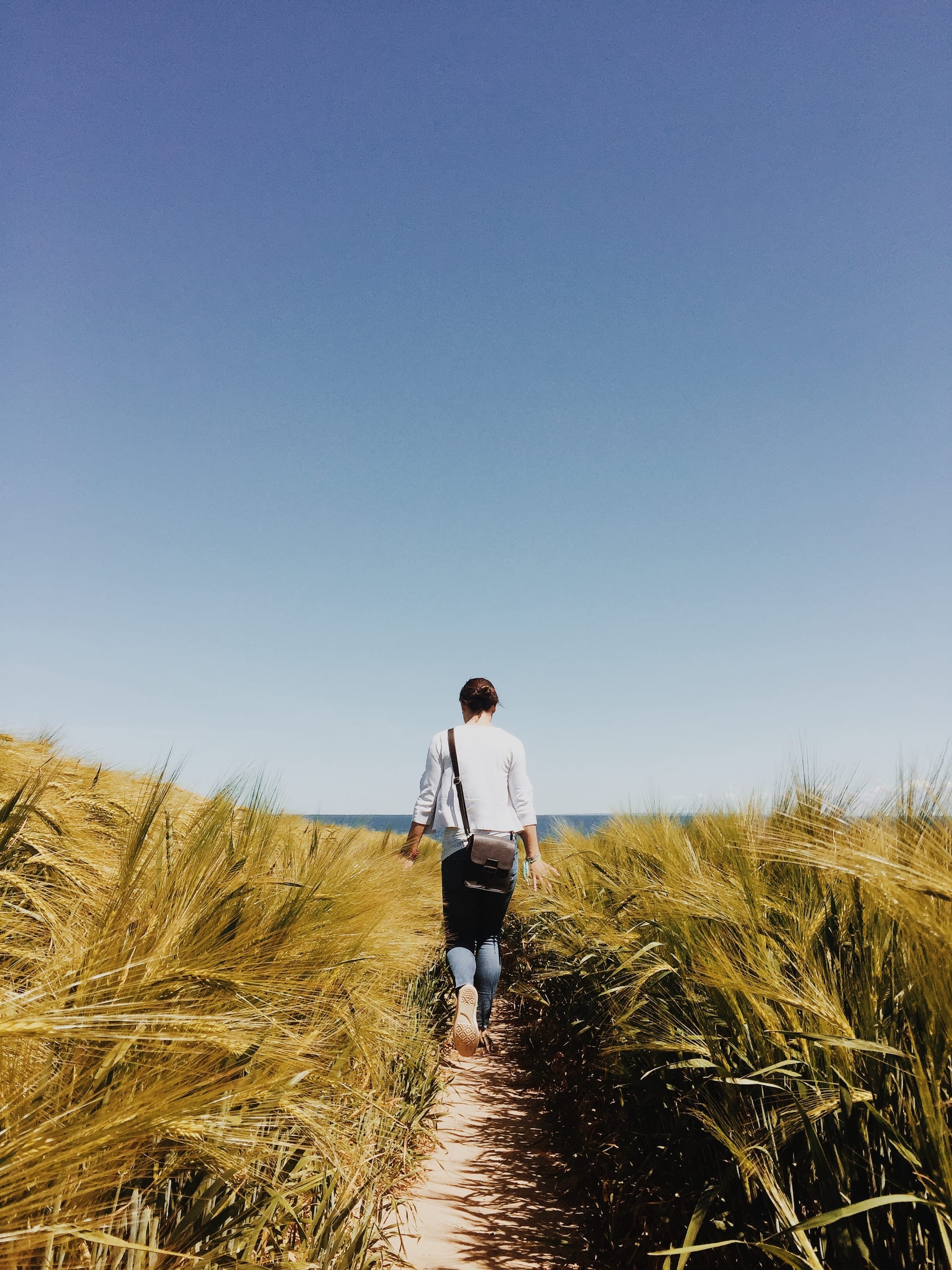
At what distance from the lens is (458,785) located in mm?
3270

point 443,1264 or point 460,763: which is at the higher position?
point 460,763

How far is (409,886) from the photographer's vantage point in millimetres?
4633

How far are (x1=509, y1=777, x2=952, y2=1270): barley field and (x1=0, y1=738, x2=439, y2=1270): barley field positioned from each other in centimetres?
73

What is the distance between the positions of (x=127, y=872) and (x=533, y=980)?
3.61 meters

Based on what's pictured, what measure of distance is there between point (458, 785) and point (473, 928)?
0.66 meters

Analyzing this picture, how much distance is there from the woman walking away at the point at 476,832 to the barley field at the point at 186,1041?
542mm

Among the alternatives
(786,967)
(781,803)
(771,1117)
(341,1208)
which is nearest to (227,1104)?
(341,1208)

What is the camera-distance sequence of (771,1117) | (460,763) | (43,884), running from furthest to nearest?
(460,763), (43,884), (771,1117)

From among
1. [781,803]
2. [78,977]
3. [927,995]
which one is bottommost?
[78,977]

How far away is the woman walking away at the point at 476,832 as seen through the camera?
3158 millimetres

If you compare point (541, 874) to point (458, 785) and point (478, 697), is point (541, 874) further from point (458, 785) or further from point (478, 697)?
point (478, 697)

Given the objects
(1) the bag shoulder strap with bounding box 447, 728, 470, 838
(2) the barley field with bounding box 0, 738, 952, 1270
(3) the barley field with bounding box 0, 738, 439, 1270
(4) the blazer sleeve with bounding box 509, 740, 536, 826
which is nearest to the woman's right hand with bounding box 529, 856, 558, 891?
(4) the blazer sleeve with bounding box 509, 740, 536, 826

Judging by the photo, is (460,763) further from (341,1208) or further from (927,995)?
(927,995)

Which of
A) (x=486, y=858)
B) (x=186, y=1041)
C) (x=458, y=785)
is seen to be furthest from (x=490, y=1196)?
(x=186, y=1041)
